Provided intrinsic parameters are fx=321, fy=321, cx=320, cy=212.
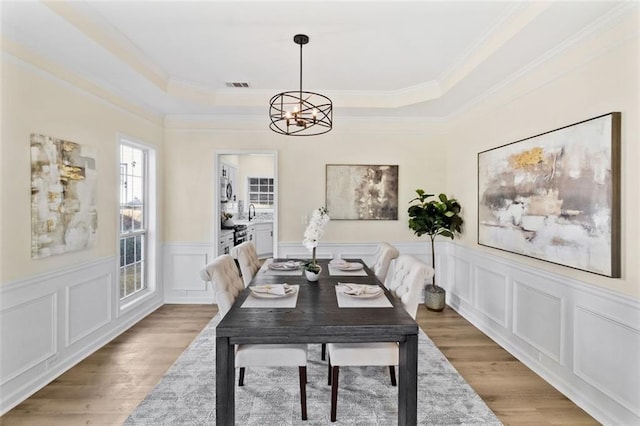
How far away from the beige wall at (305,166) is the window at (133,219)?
338 mm

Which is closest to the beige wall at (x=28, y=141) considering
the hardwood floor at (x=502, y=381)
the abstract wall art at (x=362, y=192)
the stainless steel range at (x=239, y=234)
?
the abstract wall art at (x=362, y=192)

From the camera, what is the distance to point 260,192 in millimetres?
8703

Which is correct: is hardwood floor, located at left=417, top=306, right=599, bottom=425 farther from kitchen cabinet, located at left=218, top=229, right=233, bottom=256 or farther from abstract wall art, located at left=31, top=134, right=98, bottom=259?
abstract wall art, located at left=31, top=134, right=98, bottom=259

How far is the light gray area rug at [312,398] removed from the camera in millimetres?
2100

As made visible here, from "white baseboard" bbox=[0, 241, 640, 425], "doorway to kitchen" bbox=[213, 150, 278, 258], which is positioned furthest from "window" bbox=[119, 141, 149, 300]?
"doorway to kitchen" bbox=[213, 150, 278, 258]

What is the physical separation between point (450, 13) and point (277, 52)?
4.83 ft

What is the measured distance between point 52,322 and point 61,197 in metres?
1.02

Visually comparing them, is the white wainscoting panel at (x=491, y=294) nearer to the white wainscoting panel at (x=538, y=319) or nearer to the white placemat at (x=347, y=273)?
the white wainscoting panel at (x=538, y=319)

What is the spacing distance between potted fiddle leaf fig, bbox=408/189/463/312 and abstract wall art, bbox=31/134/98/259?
3.57 metres

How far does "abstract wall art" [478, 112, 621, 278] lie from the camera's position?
2053mm

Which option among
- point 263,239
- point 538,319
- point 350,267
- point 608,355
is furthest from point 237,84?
point 263,239

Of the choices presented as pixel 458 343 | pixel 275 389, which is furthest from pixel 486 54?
pixel 275 389

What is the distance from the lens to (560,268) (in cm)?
250

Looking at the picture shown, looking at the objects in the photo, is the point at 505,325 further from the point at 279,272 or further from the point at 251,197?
the point at 251,197
